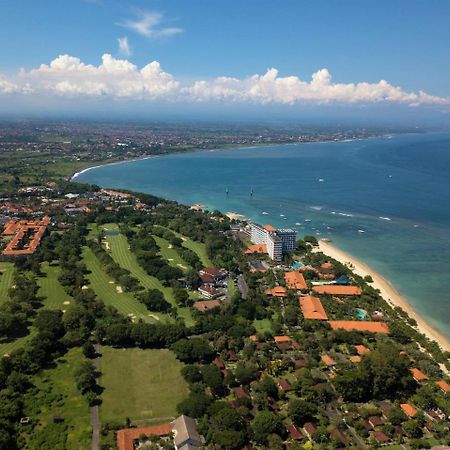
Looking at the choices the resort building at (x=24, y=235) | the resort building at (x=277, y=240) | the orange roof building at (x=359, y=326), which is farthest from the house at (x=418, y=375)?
the resort building at (x=24, y=235)

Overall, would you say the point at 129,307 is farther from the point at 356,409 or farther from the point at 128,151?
the point at 128,151

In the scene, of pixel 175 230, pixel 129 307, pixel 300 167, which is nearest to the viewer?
pixel 129 307

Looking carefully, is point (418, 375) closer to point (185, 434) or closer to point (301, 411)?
point (301, 411)

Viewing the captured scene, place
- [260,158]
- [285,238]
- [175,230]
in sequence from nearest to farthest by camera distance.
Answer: [285,238], [175,230], [260,158]

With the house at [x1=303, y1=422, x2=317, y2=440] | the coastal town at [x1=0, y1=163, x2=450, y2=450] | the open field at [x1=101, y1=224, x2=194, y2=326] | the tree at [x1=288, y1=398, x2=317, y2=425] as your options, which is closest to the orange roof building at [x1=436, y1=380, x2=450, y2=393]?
the coastal town at [x1=0, y1=163, x2=450, y2=450]

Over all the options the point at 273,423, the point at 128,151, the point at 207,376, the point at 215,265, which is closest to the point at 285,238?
the point at 215,265

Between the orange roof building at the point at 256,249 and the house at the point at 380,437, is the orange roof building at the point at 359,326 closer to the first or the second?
the house at the point at 380,437

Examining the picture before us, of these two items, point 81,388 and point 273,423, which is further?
point 81,388
